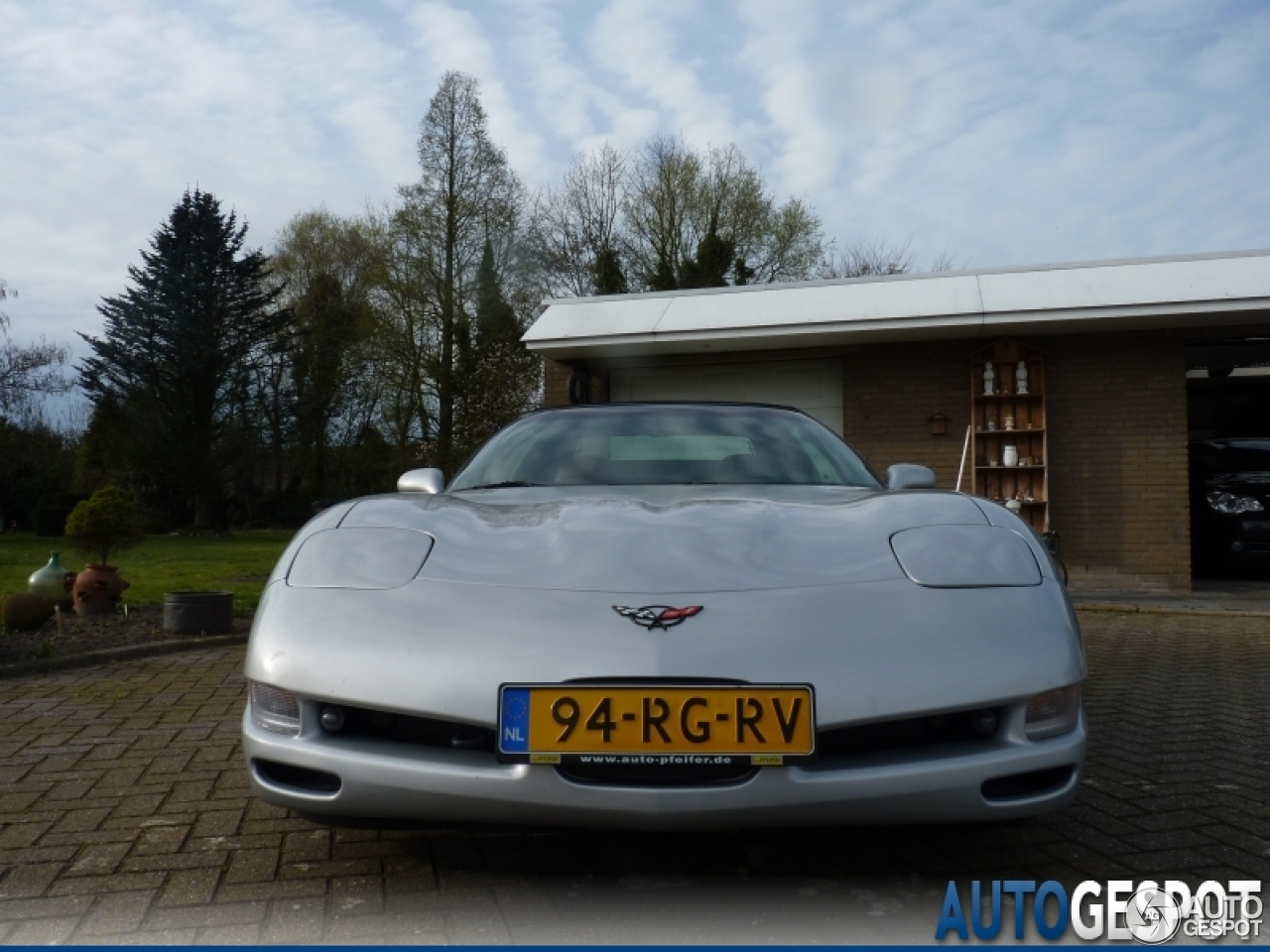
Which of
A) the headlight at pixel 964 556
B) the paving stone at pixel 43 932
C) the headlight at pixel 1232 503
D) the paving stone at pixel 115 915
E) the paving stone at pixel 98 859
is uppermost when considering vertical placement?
the headlight at pixel 964 556

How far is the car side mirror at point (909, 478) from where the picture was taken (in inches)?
117

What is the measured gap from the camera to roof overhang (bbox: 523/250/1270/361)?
28.6 ft

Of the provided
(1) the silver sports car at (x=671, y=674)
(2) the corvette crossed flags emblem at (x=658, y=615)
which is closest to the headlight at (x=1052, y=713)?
(1) the silver sports car at (x=671, y=674)

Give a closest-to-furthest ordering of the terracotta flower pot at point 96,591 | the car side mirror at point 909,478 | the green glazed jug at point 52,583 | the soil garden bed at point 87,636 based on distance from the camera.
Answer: the car side mirror at point 909,478
the soil garden bed at point 87,636
the green glazed jug at point 52,583
the terracotta flower pot at point 96,591

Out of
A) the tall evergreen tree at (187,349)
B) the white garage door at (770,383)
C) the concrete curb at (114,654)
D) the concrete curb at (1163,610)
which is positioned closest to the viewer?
the concrete curb at (114,654)

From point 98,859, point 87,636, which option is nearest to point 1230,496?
point 87,636

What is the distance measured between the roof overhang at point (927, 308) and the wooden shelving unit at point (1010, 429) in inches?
12.2

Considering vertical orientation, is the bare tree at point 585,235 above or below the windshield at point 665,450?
above

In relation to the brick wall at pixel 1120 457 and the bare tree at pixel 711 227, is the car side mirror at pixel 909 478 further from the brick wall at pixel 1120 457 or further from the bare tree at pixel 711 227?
the bare tree at pixel 711 227

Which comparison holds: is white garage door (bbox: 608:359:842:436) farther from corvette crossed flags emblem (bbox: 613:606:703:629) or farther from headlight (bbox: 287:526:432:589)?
corvette crossed flags emblem (bbox: 613:606:703:629)

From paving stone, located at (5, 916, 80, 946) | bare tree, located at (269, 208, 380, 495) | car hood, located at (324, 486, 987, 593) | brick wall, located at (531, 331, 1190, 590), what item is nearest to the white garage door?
brick wall, located at (531, 331, 1190, 590)

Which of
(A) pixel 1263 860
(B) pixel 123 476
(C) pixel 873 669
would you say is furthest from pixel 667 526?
(B) pixel 123 476

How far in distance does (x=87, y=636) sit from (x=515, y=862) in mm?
4662

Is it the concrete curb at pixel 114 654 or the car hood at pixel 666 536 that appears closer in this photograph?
the car hood at pixel 666 536
